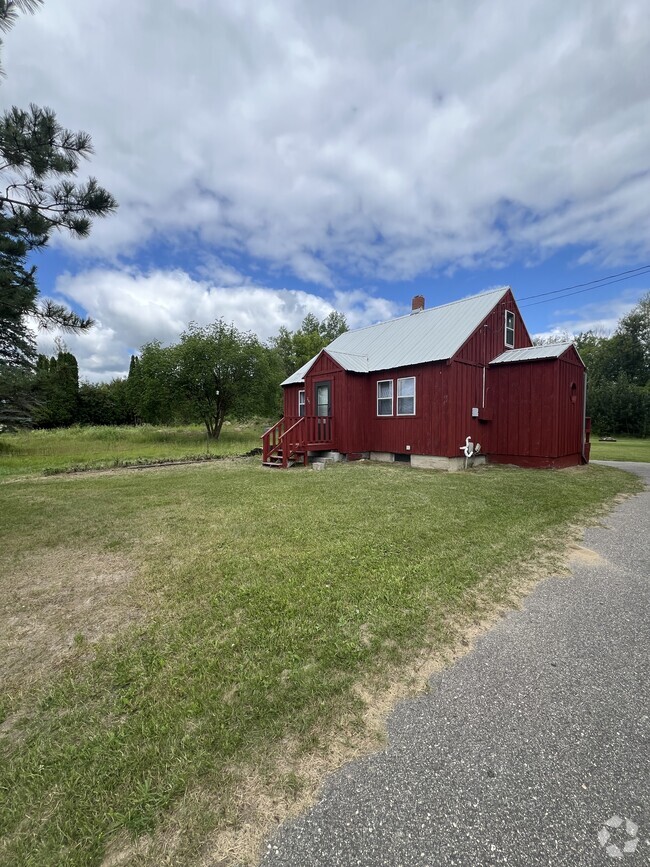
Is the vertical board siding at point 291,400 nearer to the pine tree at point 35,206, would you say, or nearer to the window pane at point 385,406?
the window pane at point 385,406

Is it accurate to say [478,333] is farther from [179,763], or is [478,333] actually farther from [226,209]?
[179,763]

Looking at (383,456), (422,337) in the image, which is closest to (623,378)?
(422,337)

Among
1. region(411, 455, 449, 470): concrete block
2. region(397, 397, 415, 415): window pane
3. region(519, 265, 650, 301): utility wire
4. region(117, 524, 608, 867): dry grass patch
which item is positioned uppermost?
region(519, 265, 650, 301): utility wire

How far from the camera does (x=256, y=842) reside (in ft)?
4.88

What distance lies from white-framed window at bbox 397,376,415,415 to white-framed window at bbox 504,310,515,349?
11.9 ft

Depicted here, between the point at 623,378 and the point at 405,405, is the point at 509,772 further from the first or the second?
the point at 623,378

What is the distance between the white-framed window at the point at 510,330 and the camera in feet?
41.8

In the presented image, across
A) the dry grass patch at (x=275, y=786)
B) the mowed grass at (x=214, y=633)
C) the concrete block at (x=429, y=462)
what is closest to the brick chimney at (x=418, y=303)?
the concrete block at (x=429, y=462)

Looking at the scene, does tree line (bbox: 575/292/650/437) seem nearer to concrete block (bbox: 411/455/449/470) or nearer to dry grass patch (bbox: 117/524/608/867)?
concrete block (bbox: 411/455/449/470)

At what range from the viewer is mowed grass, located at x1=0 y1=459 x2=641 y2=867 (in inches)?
66.1

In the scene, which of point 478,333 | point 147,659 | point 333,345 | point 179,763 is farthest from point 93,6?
point 333,345

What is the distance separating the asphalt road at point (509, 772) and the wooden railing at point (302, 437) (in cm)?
928

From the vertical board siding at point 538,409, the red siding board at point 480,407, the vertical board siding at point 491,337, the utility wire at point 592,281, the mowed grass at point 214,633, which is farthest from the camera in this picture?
the utility wire at point 592,281

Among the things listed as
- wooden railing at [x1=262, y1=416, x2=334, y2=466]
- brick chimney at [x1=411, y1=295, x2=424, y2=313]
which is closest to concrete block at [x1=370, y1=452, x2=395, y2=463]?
wooden railing at [x1=262, y1=416, x2=334, y2=466]
